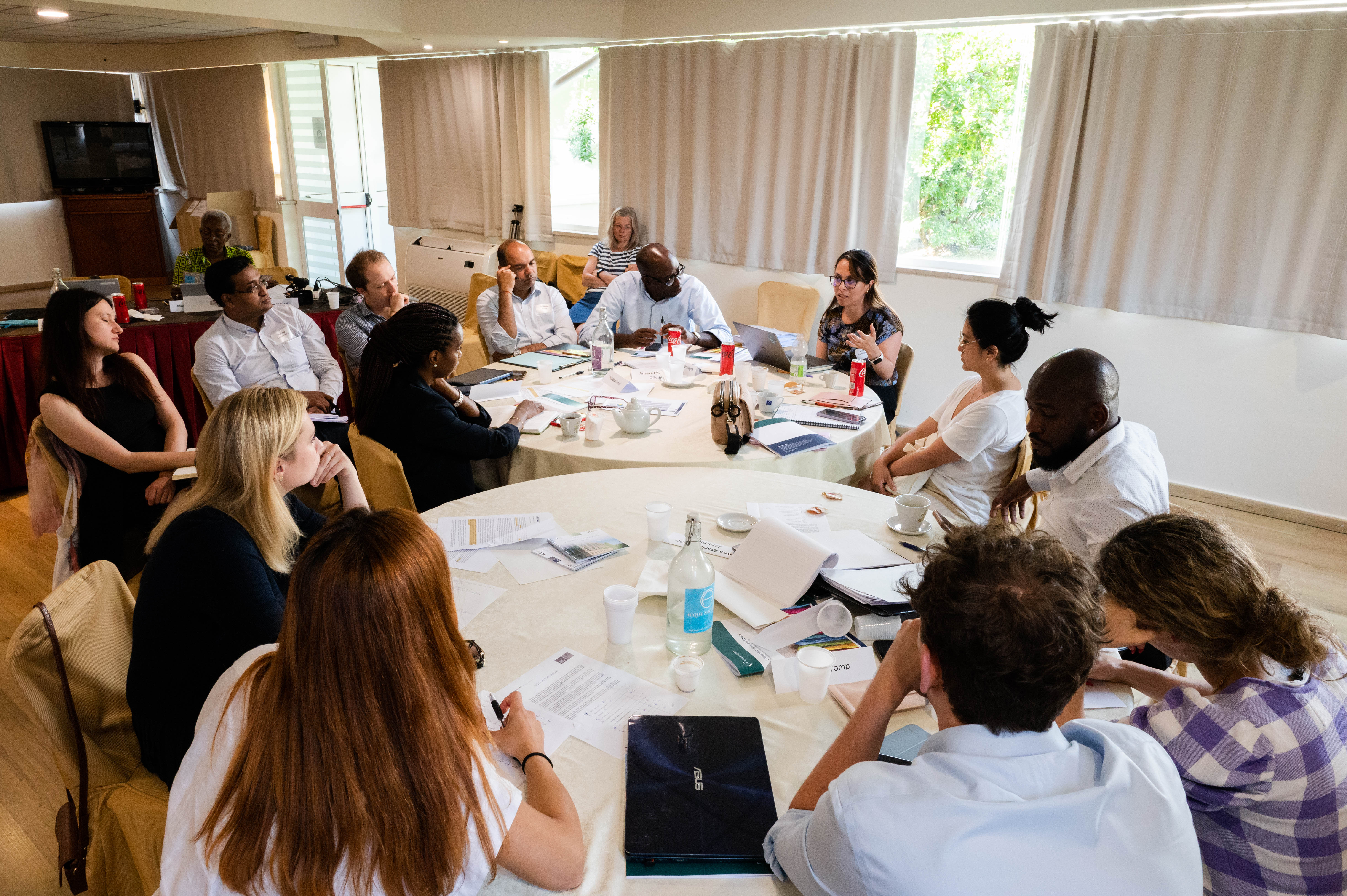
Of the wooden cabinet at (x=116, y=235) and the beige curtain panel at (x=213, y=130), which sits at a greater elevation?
the beige curtain panel at (x=213, y=130)

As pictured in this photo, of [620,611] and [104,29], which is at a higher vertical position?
[104,29]

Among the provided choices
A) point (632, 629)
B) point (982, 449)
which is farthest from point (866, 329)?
point (632, 629)

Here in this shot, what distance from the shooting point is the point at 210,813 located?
0.98 m

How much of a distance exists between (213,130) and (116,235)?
1641 millimetres

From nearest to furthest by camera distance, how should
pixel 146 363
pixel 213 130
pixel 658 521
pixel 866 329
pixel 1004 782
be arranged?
1. pixel 1004 782
2. pixel 658 521
3. pixel 146 363
4. pixel 866 329
5. pixel 213 130

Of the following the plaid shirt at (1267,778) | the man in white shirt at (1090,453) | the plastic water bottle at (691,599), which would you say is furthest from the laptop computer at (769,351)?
the plaid shirt at (1267,778)

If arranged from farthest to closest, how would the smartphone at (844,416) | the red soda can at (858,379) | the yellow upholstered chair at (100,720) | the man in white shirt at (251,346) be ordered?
the man in white shirt at (251,346) < the red soda can at (858,379) < the smartphone at (844,416) < the yellow upholstered chair at (100,720)

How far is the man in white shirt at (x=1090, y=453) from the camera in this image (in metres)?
2.06

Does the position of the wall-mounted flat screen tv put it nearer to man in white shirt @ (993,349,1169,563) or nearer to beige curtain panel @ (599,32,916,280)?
beige curtain panel @ (599,32,916,280)

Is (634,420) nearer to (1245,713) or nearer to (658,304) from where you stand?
(658,304)

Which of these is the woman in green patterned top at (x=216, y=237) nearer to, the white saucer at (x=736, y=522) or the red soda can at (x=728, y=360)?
the red soda can at (x=728, y=360)

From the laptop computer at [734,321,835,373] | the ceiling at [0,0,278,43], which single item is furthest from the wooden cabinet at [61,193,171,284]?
the laptop computer at [734,321,835,373]

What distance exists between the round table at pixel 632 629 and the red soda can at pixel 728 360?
1158 mm

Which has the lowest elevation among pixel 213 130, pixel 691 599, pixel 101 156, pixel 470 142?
pixel 691 599
